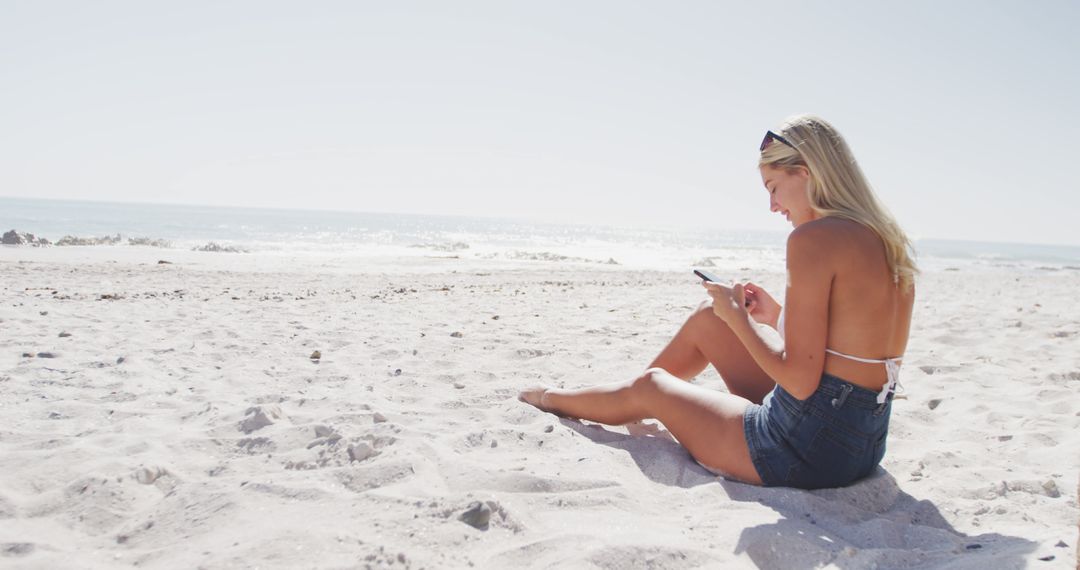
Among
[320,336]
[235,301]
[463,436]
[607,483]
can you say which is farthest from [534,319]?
[607,483]

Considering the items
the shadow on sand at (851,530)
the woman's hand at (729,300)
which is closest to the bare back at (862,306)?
the woman's hand at (729,300)

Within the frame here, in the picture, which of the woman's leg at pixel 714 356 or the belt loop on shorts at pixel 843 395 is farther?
the woman's leg at pixel 714 356

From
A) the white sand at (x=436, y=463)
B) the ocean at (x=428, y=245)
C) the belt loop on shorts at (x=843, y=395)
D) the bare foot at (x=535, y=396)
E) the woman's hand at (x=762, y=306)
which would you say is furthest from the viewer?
the ocean at (x=428, y=245)

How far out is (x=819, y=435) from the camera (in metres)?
2.46

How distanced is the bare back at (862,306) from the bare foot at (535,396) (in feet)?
4.83

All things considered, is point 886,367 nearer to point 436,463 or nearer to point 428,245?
point 436,463

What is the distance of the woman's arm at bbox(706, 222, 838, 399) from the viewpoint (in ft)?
7.55

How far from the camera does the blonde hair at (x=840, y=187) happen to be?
2.34m

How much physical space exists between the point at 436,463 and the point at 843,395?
1.52m

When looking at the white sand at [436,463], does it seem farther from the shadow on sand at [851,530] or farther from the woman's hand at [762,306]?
the woman's hand at [762,306]

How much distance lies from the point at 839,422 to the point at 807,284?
1.78 feet

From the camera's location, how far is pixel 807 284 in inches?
91.7

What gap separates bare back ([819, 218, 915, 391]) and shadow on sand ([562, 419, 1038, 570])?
1.52ft

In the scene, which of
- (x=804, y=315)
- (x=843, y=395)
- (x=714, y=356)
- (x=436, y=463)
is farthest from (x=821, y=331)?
(x=436, y=463)
